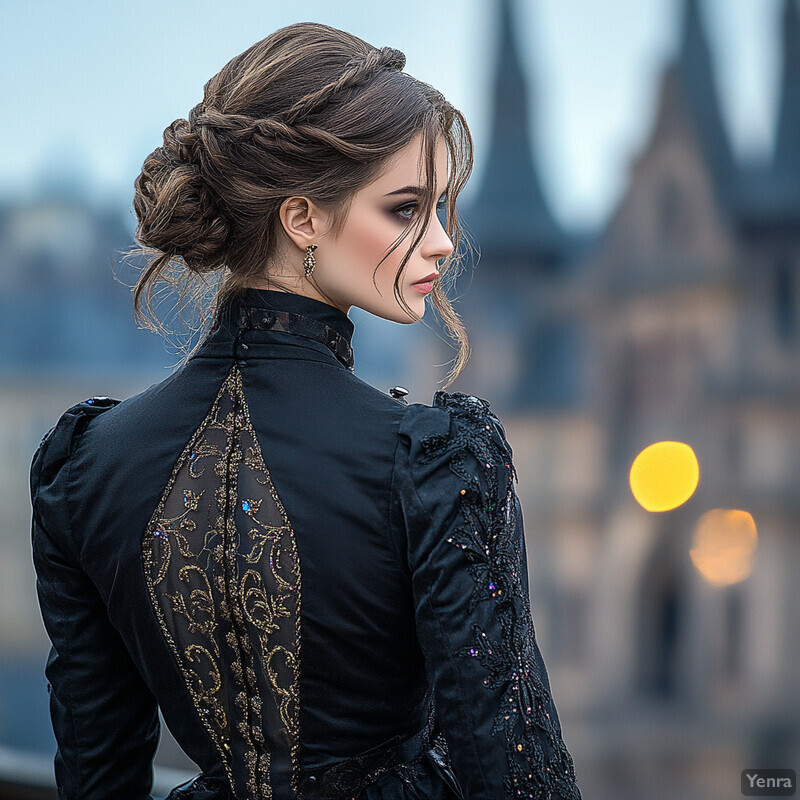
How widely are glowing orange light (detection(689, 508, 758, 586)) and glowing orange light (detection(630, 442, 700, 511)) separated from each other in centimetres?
21

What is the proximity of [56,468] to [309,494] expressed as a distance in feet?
0.97

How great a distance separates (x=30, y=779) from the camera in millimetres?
1841

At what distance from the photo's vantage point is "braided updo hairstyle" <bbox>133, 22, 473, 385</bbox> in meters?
0.75

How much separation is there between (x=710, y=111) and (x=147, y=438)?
15.4 ft

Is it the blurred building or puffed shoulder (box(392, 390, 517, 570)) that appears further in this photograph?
the blurred building

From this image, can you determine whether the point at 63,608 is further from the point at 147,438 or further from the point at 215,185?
the point at 215,185

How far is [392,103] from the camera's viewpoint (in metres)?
0.77

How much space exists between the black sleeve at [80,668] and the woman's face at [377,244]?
0.29 metres

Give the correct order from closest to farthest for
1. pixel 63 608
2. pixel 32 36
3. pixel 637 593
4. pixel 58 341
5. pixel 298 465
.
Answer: pixel 298 465
pixel 63 608
pixel 32 36
pixel 58 341
pixel 637 593

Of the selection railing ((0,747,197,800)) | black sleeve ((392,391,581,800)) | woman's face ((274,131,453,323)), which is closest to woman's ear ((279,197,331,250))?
woman's face ((274,131,453,323))

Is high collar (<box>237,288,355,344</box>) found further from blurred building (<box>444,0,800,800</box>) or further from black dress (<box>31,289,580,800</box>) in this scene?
blurred building (<box>444,0,800,800</box>)

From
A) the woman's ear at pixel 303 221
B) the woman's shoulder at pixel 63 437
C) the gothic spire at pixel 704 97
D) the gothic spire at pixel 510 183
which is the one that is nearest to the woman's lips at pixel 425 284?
the woman's ear at pixel 303 221

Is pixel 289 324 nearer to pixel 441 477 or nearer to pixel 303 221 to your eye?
pixel 303 221

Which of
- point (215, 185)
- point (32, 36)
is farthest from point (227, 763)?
point (32, 36)
